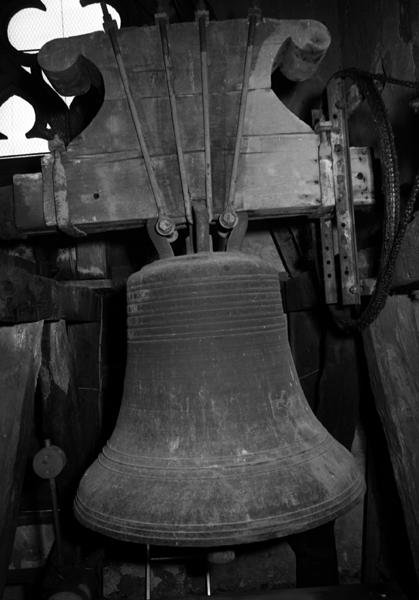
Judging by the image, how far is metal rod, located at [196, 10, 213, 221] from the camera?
1477mm

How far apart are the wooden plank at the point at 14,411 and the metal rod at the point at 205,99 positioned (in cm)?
71

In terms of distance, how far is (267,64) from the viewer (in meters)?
1.62

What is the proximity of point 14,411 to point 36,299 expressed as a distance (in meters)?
0.35

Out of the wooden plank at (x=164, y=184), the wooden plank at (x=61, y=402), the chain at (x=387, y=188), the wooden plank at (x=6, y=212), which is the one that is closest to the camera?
the chain at (x=387, y=188)

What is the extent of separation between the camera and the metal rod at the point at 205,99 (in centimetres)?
148

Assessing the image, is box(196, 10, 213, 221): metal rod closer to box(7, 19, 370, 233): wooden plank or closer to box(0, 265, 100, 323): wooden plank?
box(7, 19, 370, 233): wooden plank

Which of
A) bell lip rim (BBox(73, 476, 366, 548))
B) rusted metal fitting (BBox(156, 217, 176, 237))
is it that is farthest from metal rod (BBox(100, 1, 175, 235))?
bell lip rim (BBox(73, 476, 366, 548))

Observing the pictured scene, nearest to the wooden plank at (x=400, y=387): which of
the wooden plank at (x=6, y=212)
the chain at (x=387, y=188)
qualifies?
the chain at (x=387, y=188)

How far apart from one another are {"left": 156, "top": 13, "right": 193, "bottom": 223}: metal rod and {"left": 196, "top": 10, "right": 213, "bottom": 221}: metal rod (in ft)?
0.19

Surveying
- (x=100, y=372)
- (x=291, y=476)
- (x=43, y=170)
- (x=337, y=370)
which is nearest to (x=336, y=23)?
(x=337, y=370)

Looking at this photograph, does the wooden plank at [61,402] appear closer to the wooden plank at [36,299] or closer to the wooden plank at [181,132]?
the wooden plank at [36,299]

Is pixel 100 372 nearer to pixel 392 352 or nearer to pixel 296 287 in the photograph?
pixel 296 287

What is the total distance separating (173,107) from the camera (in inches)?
61.9

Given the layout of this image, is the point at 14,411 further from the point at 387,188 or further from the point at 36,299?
the point at 387,188
